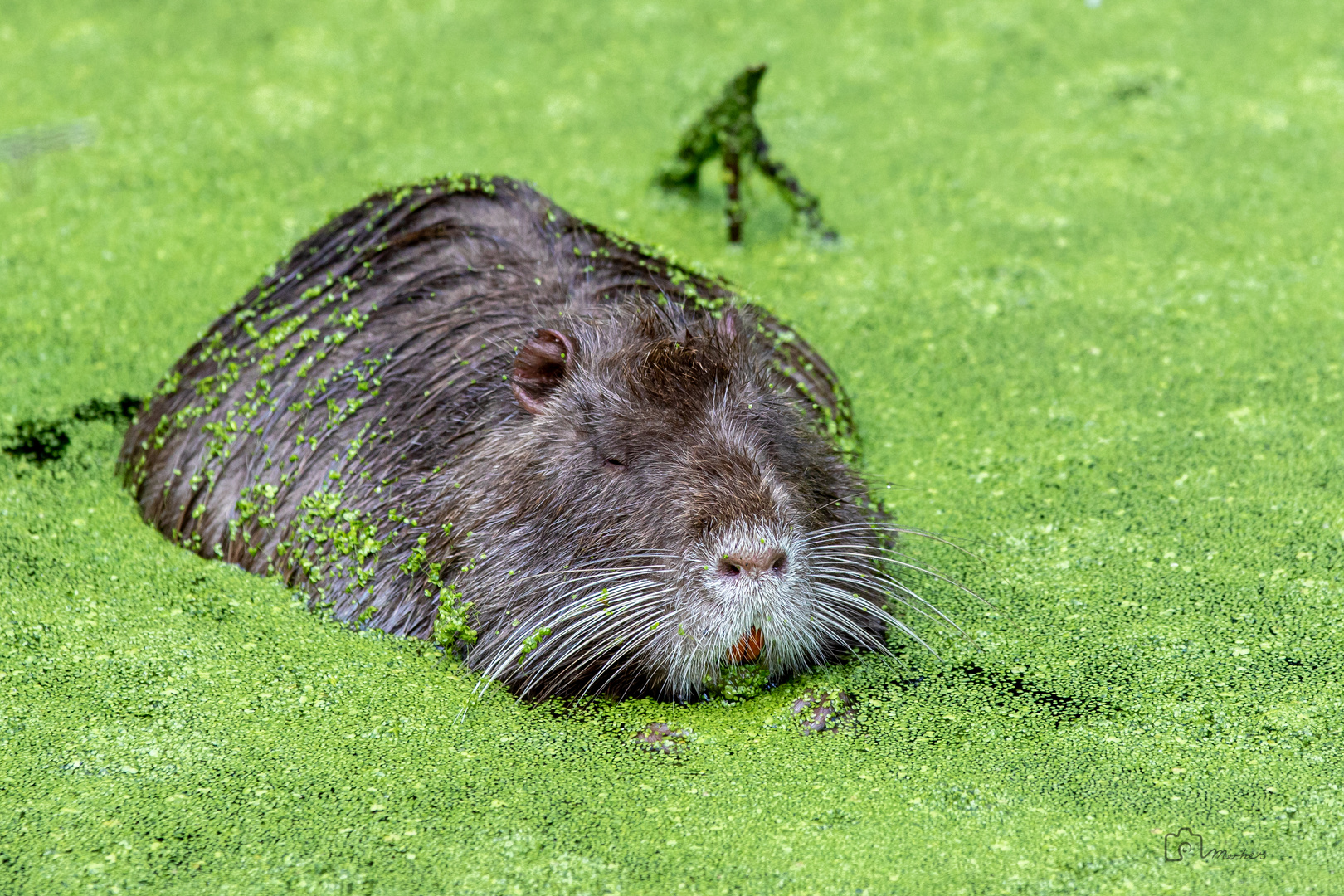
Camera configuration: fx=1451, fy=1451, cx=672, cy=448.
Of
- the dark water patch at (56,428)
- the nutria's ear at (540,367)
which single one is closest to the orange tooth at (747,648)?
the nutria's ear at (540,367)

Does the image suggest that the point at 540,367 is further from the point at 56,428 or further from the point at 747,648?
the point at 56,428

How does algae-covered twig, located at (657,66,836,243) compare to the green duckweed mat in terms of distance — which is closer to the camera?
the green duckweed mat

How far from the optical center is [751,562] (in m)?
3.15

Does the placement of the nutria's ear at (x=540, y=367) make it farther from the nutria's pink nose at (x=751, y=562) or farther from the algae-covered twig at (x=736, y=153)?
the algae-covered twig at (x=736, y=153)

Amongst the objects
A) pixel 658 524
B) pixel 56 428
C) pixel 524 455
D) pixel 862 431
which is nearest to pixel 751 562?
pixel 658 524

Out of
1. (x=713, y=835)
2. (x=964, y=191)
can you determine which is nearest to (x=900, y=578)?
(x=713, y=835)

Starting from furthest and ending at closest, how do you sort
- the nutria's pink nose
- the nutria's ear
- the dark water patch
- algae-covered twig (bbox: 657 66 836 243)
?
algae-covered twig (bbox: 657 66 836 243), the dark water patch, the nutria's ear, the nutria's pink nose

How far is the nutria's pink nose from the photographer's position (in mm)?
3152

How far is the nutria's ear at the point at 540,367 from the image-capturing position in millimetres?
3609

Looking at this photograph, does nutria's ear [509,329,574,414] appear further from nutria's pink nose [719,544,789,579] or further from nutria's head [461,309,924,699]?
nutria's pink nose [719,544,789,579]

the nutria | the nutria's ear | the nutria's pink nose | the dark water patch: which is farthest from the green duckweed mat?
the nutria's ear

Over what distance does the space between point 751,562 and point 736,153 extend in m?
2.87

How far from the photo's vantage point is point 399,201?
446cm

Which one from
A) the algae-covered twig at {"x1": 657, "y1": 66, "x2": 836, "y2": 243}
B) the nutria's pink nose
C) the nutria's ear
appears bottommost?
the nutria's pink nose
